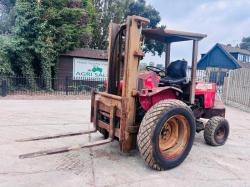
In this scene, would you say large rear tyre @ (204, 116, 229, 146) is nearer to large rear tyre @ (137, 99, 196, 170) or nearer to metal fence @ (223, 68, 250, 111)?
large rear tyre @ (137, 99, 196, 170)

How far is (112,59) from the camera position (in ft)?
16.3

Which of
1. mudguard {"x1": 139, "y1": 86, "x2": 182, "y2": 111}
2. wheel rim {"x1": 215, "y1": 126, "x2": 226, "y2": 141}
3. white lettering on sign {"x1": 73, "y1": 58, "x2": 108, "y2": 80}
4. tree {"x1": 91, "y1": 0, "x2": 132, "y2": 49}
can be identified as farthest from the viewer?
tree {"x1": 91, "y1": 0, "x2": 132, "y2": 49}

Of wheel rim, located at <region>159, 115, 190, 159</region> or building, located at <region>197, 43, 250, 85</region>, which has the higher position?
building, located at <region>197, 43, 250, 85</region>

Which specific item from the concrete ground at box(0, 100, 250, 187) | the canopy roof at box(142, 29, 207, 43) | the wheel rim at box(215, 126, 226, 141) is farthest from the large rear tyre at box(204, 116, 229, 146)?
the canopy roof at box(142, 29, 207, 43)

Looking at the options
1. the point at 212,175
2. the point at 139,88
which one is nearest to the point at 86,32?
the point at 139,88

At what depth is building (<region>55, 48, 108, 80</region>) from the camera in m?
15.9

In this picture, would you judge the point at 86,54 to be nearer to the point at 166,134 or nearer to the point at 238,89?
the point at 238,89

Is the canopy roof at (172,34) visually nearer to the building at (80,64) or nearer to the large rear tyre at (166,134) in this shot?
the large rear tyre at (166,134)

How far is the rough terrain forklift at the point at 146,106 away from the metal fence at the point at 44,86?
25.6 ft

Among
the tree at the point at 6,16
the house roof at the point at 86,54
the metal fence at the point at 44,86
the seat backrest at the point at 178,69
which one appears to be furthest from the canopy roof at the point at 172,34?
the tree at the point at 6,16

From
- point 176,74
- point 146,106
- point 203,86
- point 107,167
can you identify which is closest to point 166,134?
point 146,106

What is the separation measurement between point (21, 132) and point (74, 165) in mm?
2347

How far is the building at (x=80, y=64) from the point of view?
1589cm

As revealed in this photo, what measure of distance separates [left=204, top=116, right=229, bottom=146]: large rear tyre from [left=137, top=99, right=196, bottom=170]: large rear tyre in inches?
48.7
